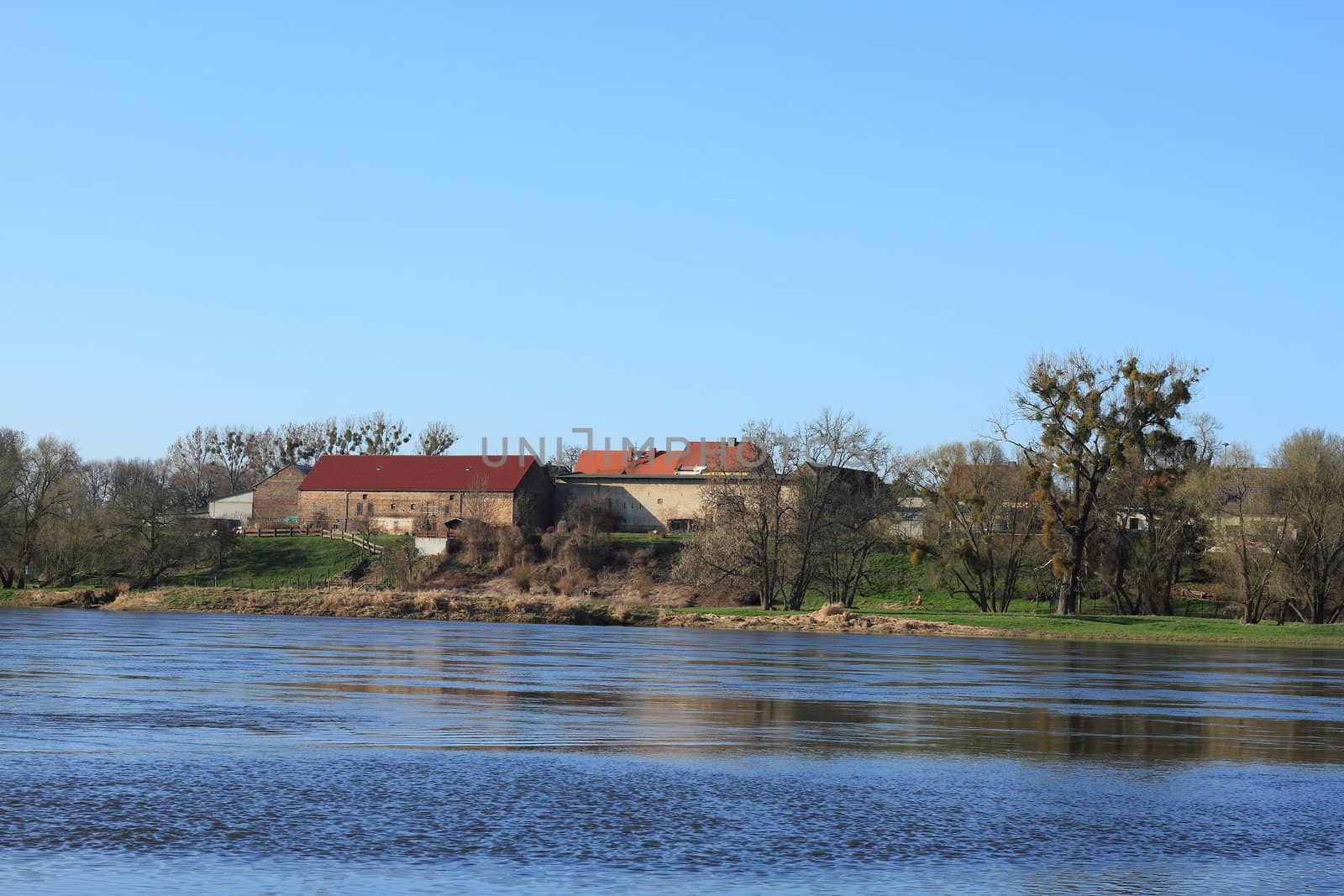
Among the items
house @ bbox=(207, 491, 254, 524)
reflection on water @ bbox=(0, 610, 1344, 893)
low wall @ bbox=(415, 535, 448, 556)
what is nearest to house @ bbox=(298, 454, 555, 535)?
low wall @ bbox=(415, 535, 448, 556)

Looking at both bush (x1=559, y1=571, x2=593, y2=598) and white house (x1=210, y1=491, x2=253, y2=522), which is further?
white house (x1=210, y1=491, x2=253, y2=522)

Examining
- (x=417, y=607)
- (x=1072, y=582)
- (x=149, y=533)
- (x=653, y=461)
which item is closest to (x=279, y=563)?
(x=149, y=533)

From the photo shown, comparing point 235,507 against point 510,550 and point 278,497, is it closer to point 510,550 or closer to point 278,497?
point 278,497

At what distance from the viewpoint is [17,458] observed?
83375mm

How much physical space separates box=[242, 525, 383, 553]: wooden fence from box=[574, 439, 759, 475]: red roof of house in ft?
95.8

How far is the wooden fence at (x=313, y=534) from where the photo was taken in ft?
343

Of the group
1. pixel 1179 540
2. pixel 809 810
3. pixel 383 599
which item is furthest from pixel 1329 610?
pixel 809 810

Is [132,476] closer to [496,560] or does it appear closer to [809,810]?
[496,560]

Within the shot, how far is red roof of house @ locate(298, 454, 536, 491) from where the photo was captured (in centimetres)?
11656

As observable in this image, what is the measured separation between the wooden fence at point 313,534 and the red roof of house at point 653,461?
29.2 m

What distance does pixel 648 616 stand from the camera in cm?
7200

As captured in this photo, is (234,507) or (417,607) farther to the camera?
(234,507)

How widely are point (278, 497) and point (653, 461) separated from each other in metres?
34.9

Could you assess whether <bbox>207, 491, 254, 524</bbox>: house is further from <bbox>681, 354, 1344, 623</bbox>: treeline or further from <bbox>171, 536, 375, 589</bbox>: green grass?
<bbox>681, 354, 1344, 623</bbox>: treeline
